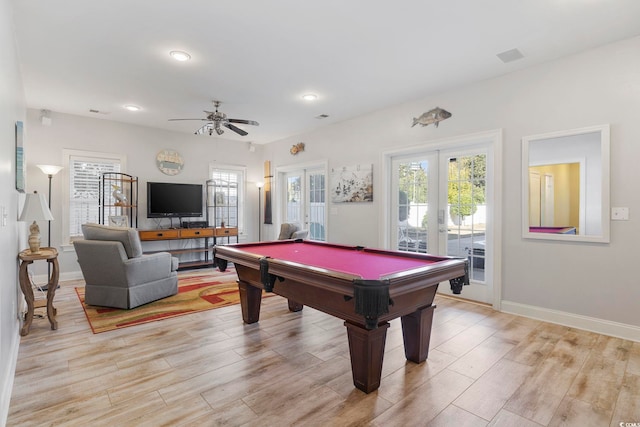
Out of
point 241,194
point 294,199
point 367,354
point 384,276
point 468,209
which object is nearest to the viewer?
point 384,276

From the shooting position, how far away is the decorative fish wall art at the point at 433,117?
425 cm

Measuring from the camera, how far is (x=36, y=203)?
3191 millimetres

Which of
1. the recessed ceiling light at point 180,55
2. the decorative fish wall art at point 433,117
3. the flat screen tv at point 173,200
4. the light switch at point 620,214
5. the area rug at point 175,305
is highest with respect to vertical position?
the recessed ceiling light at point 180,55

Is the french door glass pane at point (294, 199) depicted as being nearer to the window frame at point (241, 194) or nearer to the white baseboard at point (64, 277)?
the window frame at point (241, 194)

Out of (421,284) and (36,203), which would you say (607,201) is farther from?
(36,203)

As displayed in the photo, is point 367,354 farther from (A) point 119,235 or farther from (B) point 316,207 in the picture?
(B) point 316,207

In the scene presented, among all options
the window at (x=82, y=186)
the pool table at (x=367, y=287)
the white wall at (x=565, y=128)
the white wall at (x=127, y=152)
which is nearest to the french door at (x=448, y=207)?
the white wall at (x=565, y=128)

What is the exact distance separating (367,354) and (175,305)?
277 centimetres

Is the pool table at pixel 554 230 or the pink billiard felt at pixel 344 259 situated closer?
the pink billiard felt at pixel 344 259

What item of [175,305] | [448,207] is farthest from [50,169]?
[448,207]

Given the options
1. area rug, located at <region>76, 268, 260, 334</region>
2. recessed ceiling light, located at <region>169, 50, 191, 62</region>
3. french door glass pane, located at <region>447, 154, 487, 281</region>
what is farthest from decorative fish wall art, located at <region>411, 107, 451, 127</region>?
area rug, located at <region>76, 268, 260, 334</region>

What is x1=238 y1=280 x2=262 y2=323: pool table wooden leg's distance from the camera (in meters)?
3.26

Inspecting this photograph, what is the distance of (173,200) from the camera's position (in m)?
6.12

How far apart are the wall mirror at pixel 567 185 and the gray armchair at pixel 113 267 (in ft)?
14.7
